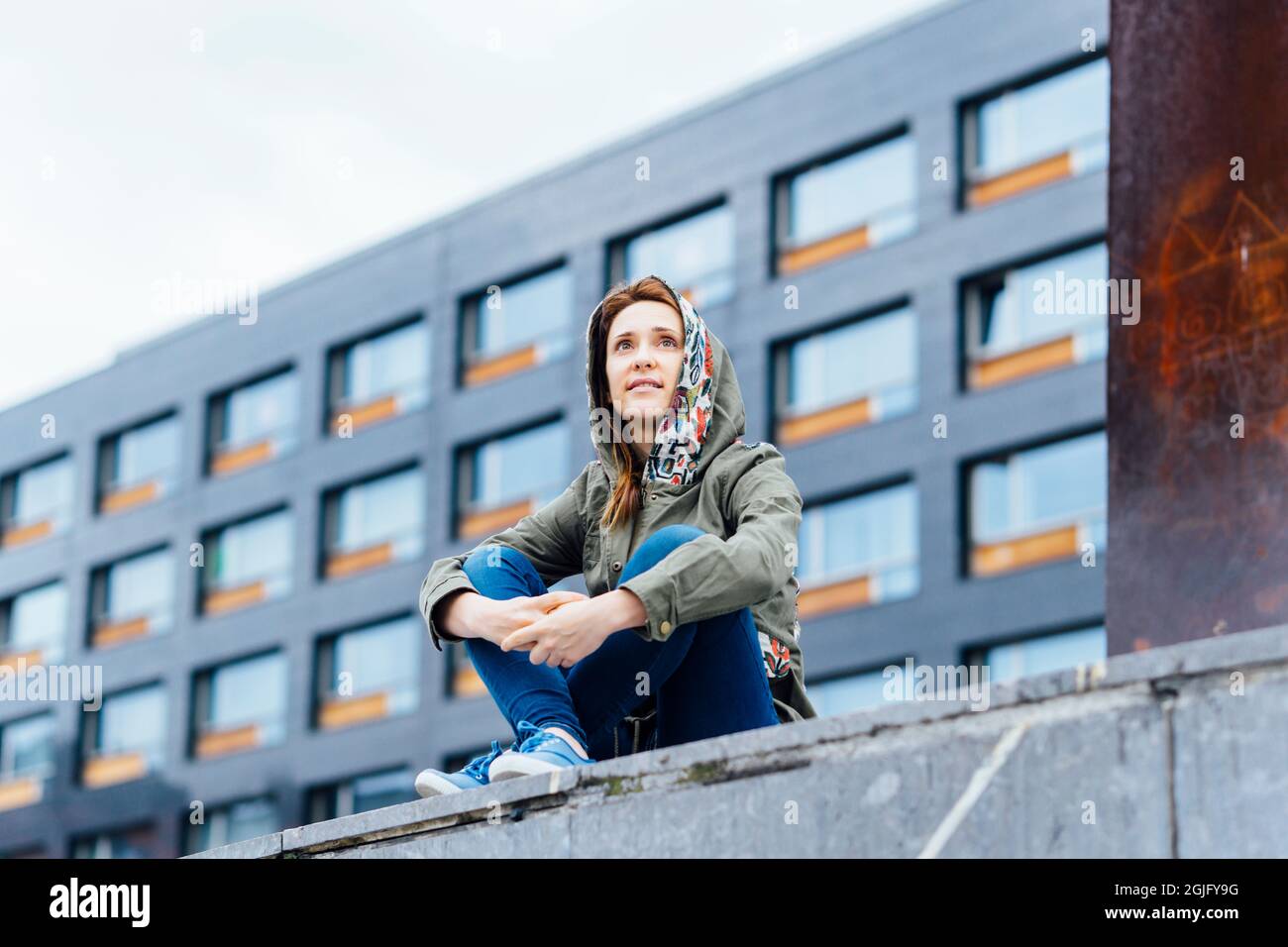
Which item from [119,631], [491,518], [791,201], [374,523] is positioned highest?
[791,201]

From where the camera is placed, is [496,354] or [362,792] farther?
[496,354]

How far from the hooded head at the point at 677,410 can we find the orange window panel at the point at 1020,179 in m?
23.4

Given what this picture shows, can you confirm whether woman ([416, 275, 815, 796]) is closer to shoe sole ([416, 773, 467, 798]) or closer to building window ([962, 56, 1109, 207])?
shoe sole ([416, 773, 467, 798])

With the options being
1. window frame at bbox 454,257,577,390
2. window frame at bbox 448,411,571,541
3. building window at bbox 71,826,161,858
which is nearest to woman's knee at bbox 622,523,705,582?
window frame at bbox 454,257,577,390

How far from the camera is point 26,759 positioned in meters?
40.4

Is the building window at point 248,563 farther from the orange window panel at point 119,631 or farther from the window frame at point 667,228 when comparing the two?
the window frame at point 667,228

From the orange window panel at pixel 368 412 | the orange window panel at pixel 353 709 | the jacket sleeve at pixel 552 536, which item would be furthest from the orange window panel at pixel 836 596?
the jacket sleeve at pixel 552 536

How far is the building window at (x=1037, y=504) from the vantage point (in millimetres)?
26797

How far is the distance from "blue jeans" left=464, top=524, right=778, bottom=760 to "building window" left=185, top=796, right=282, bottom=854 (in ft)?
102

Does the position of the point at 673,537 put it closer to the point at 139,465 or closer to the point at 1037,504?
the point at 1037,504

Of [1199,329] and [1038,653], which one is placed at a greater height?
[1038,653]

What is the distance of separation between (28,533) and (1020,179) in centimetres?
2221

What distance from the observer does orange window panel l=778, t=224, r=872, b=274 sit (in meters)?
29.8

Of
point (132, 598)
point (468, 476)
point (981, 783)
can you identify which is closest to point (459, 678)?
point (468, 476)
